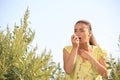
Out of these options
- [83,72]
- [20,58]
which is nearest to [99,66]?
[83,72]

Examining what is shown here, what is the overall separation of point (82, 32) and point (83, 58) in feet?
0.84

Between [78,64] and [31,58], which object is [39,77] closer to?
[31,58]

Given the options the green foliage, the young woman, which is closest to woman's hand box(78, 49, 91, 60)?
the young woman

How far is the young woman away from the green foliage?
3.04 m

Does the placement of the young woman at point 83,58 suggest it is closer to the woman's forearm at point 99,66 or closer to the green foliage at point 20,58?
the woman's forearm at point 99,66

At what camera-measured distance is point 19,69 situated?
5621 mm

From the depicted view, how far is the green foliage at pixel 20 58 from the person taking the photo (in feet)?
18.2

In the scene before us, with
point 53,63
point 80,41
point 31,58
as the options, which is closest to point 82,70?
point 80,41

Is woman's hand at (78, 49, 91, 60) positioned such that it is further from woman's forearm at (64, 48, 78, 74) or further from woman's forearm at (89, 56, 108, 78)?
woman's forearm at (64, 48, 78, 74)

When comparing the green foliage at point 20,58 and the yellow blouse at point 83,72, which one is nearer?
the yellow blouse at point 83,72

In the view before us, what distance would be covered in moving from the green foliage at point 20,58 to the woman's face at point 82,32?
3081mm

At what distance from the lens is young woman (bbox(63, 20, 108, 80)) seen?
2316 millimetres

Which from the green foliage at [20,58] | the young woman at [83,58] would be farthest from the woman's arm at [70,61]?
the green foliage at [20,58]

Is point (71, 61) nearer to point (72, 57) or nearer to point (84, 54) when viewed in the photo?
point (72, 57)
